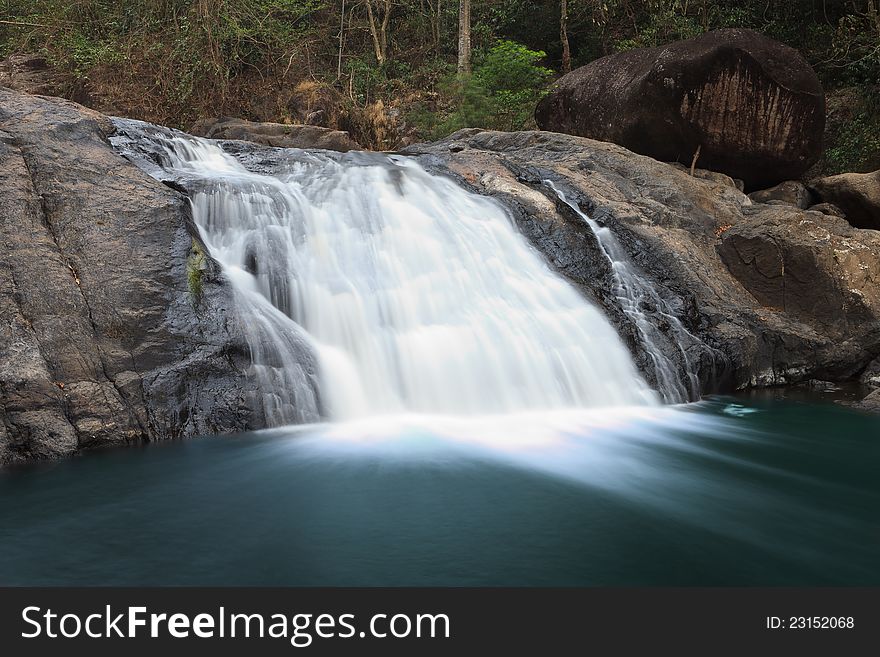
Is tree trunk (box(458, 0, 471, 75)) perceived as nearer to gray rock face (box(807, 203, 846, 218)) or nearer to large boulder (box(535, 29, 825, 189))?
large boulder (box(535, 29, 825, 189))

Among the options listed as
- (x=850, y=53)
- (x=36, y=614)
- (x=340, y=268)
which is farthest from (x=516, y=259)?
(x=850, y=53)

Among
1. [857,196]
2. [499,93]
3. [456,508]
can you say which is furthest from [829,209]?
[456,508]

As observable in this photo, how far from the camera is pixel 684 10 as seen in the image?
16.7m

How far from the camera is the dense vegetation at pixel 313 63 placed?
1482cm

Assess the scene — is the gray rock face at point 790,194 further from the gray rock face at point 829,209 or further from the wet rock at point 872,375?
the wet rock at point 872,375

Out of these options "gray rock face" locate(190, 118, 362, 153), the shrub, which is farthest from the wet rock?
"gray rock face" locate(190, 118, 362, 153)

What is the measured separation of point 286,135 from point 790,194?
29.6 feet

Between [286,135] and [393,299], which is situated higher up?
[286,135]

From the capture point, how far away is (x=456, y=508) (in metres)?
4.31

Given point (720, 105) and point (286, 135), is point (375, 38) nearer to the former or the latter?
point (286, 135)

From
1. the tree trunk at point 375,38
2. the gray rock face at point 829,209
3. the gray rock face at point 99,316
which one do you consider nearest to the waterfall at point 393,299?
the gray rock face at point 99,316

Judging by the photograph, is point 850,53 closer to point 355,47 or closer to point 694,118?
point 694,118

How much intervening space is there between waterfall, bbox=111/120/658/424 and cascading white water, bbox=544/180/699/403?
32cm

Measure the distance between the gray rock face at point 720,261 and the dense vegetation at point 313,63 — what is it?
5.66 metres
